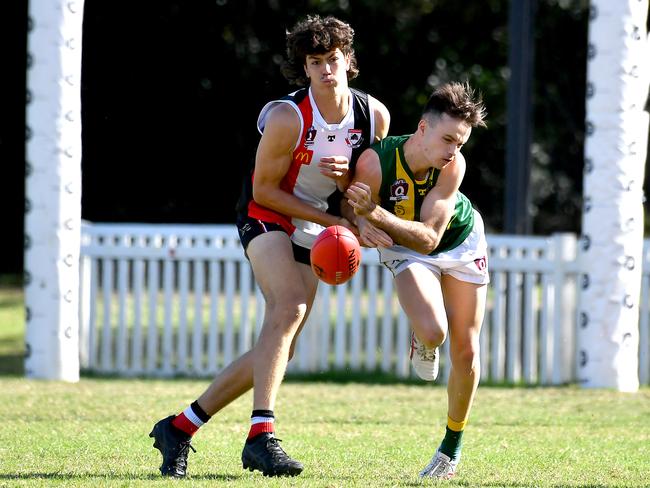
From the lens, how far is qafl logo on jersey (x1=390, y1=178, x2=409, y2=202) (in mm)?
5641

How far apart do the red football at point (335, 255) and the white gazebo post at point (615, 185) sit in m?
4.67

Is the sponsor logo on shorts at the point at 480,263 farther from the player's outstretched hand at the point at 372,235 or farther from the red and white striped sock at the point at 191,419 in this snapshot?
the red and white striped sock at the point at 191,419

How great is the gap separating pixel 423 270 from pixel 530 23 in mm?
6879

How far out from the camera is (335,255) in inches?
212

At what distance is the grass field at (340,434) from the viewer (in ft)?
18.3

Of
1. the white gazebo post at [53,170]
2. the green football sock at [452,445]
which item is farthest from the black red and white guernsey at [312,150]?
the white gazebo post at [53,170]

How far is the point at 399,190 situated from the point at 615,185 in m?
4.42

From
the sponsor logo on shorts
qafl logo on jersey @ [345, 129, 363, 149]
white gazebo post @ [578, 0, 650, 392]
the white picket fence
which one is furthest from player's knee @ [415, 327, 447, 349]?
the white picket fence

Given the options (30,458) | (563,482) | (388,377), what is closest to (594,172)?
(388,377)

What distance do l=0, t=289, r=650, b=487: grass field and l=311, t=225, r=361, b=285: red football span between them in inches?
37.3

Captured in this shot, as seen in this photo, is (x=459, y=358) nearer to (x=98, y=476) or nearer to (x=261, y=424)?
(x=261, y=424)

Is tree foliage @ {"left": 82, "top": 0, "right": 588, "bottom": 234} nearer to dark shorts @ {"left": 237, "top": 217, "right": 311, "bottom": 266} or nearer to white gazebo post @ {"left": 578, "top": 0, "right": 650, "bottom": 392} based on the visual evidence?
white gazebo post @ {"left": 578, "top": 0, "right": 650, "bottom": 392}

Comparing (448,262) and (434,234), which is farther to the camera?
(448,262)

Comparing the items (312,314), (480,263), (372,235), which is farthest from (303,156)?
(312,314)
